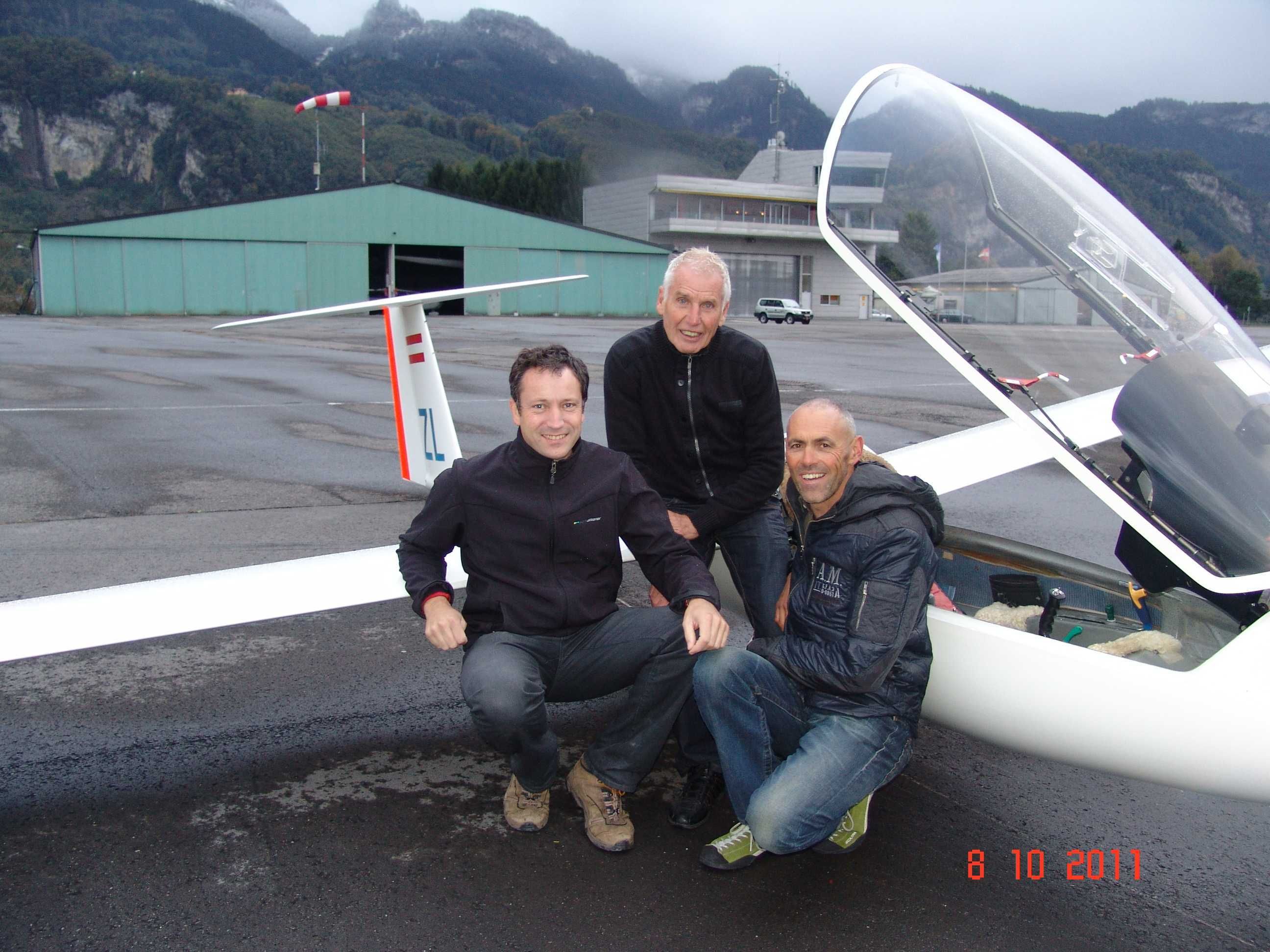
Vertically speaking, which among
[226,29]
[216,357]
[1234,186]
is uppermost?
[226,29]

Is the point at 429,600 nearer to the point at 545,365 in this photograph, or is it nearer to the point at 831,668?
the point at 545,365

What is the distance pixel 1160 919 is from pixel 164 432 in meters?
9.34

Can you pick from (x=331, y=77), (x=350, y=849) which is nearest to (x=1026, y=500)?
(x=350, y=849)

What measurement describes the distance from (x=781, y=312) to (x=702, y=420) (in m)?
40.1

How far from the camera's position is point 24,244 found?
6819 centimetres

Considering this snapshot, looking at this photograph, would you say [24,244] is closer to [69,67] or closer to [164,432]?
[69,67]

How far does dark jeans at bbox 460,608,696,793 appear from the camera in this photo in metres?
2.73

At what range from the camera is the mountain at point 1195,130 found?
129375 mm

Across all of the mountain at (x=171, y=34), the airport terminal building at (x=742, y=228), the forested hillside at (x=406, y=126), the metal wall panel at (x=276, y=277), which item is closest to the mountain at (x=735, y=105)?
the forested hillside at (x=406, y=126)

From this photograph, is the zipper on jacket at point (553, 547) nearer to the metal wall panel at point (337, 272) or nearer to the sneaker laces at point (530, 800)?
the sneaker laces at point (530, 800)

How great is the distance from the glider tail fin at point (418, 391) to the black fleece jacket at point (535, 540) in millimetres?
2375

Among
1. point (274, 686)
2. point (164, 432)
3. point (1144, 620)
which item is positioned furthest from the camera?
point (164, 432)

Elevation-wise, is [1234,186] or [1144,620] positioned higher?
[1234,186]

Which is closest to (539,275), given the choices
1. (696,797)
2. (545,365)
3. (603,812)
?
(545,365)
